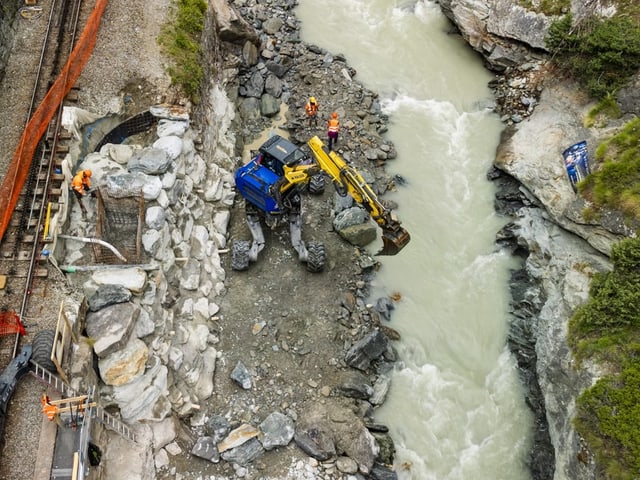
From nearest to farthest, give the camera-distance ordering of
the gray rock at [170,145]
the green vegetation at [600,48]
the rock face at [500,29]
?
the gray rock at [170,145], the green vegetation at [600,48], the rock face at [500,29]

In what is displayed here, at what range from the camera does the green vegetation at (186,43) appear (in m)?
15.4

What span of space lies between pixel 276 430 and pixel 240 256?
5192 mm

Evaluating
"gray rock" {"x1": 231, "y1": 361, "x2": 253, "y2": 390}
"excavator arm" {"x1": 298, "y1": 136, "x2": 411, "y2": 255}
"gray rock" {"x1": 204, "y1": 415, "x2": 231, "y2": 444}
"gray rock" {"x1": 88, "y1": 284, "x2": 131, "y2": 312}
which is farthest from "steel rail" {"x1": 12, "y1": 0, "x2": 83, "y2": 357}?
"excavator arm" {"x1": 298, "y1": 136, "x2": 411, "y2": 255}

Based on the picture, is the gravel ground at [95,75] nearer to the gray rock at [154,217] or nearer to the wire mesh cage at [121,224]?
the wire mesh cage at [121,224]

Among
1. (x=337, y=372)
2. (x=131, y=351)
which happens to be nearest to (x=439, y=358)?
(x=337, y=372)

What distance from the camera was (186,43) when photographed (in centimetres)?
1619

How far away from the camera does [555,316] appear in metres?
13.5

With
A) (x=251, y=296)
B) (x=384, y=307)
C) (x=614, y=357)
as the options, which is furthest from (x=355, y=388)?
(x=614, y=357)

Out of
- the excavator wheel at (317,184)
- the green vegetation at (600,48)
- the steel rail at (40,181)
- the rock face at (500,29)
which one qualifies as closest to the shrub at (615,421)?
the excavator wheel at (317,184)

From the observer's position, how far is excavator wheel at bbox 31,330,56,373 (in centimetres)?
948

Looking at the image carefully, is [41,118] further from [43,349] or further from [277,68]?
[277,68]

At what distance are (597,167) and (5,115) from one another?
56.8 feet

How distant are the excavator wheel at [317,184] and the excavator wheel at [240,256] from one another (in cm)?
329

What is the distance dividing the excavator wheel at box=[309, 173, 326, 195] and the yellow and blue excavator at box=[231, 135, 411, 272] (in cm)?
184
